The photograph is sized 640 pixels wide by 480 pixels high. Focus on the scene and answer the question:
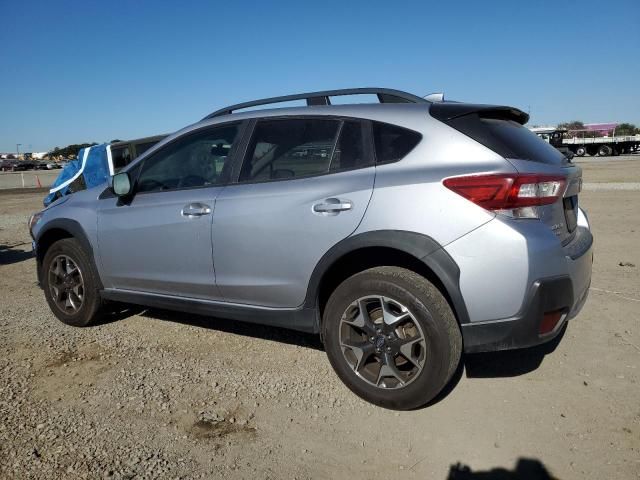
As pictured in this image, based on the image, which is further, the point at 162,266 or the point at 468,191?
the point at 162,266

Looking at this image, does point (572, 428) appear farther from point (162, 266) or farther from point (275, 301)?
point (162, 266)

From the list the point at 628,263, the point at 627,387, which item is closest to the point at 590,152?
the point at 628,263

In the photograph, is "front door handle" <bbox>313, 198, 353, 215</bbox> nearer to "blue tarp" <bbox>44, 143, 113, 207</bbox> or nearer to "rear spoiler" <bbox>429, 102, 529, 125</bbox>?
"rear spoiler" <bbox>429, 102, 529, 125</bbox>

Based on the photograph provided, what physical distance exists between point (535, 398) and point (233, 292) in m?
2.06

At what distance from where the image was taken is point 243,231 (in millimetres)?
3502

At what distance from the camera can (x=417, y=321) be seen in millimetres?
2955

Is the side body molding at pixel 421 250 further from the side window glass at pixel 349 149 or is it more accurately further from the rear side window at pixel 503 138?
the rear side window at pixel 503 138

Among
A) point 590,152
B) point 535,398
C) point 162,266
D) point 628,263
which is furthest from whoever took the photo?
point 590,152

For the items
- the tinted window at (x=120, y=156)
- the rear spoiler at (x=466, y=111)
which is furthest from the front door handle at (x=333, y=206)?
the tinted window at (x=120, y=156)

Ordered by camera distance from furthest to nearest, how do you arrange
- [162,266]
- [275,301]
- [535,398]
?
[162,266]
[275,301]
[535,398]

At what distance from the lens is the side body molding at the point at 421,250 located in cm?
283

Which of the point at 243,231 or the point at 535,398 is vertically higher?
the point at 243,231

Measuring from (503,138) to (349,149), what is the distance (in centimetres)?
91

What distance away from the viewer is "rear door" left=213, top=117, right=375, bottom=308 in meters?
3.18
